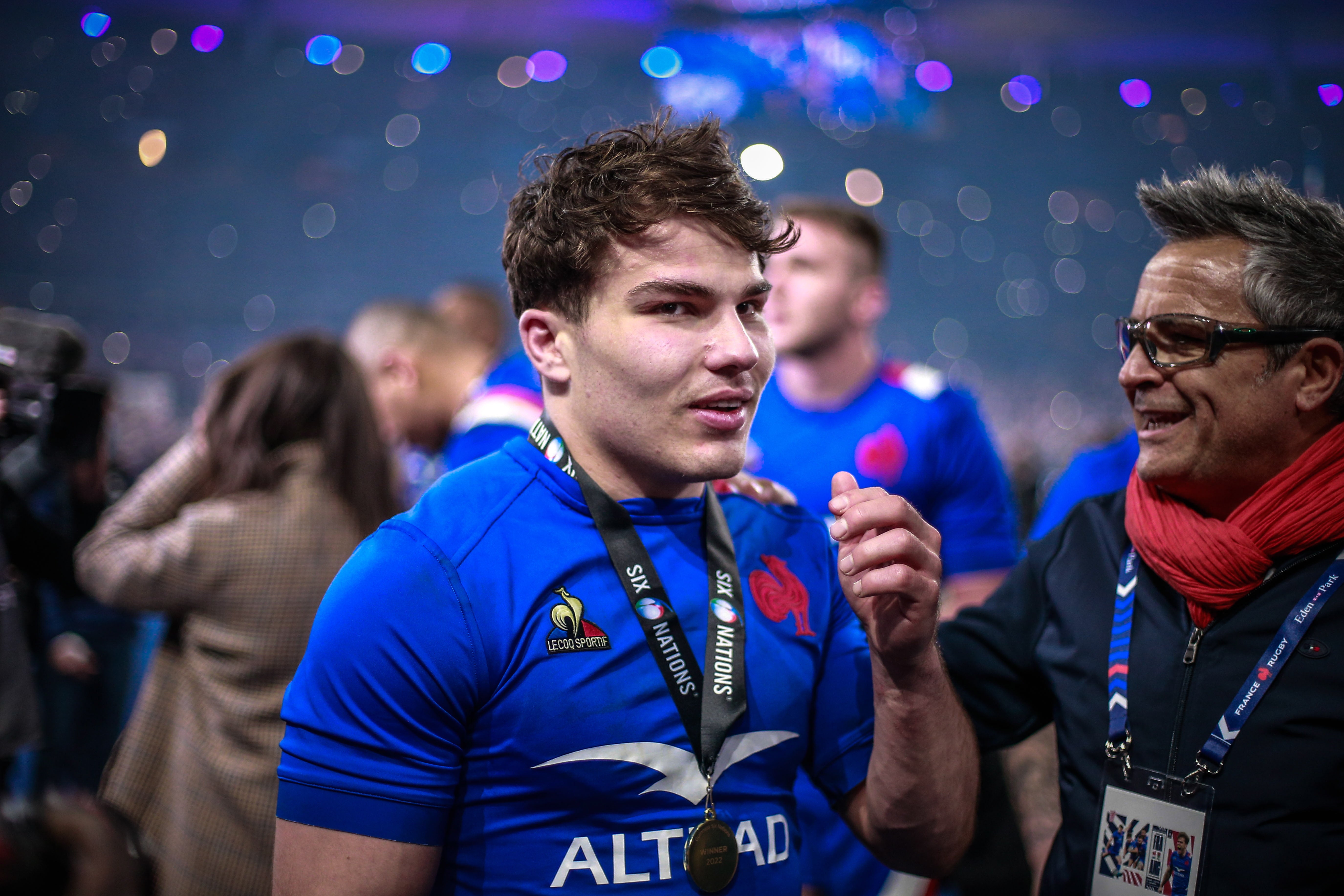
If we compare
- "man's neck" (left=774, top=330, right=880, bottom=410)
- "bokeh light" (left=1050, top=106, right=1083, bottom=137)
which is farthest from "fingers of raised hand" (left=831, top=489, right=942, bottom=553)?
"bokeh light" (left=1050, top=106, right=1083, bottom=137)

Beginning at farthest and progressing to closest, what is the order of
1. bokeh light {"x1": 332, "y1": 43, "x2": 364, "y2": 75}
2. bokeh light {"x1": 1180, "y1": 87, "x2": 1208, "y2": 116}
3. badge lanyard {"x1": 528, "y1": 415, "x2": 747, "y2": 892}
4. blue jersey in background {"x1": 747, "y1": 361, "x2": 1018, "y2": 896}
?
bokeh light {"x1": 332, "y1": 43, "x2": 364, "y2": 75} → bokeh light {"x1": 1180, "y1": 87, "x2": 1208, "y2": 116} → blue jersey in background {"x1": 747, "y1": 361, "x2": 1018, "y2": 896} → badge lanyard {"x1": 528, "y1": 415, "x2": 747, "y2": 892}

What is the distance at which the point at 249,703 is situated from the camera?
7.58ft

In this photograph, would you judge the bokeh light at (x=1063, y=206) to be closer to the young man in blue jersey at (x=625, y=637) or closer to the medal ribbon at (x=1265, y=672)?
the medal ribbon at (x=1265, y=672)

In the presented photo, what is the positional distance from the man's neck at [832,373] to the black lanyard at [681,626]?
1.85m

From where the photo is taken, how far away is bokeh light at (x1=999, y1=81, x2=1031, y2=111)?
10195mm

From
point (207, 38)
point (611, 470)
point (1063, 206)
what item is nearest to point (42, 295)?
point (207, 38)

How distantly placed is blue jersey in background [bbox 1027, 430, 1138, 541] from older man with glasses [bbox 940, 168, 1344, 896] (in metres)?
1.61

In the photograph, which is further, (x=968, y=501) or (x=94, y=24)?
(x=94, y=24)

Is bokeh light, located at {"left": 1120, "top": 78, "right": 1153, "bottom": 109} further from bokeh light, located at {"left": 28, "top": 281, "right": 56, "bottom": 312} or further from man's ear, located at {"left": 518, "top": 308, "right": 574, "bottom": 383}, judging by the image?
bokeh light, located at {"left": 28, "top": 281, "right": 56, "bottom": 312}

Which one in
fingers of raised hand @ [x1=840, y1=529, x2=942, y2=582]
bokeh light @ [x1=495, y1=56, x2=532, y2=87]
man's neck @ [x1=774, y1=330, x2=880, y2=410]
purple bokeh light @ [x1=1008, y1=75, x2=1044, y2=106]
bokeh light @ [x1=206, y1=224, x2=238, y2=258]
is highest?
purple bokeh light @ [x1=1008, y1=75, x2=1044, y2=106]

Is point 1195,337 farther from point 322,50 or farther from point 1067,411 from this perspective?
point 1067,411

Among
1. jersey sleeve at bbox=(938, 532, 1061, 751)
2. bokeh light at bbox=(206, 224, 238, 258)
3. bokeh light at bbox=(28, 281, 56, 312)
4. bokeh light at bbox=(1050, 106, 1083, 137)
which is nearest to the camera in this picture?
jersey sleeve at bbox=(938, 532, 1061, 751)

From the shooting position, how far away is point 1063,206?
1023 cm

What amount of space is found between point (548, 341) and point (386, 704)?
0.59 m
